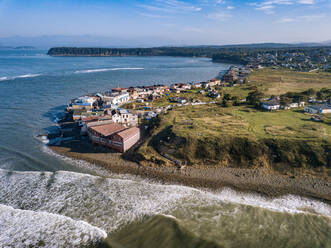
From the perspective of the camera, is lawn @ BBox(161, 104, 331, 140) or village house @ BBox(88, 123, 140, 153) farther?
village house @ BBox(88, 123, 140, 153)

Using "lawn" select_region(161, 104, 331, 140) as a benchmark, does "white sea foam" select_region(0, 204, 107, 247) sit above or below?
below

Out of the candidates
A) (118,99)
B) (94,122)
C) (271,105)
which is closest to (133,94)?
(118,99)

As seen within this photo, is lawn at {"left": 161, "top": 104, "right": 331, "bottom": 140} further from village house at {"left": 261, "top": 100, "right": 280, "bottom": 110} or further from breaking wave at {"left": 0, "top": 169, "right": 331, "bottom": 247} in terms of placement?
breaking wave at {"left": 0, "top": 169, "right": 331, "bottom": 247}

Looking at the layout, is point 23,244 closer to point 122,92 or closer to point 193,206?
point 193,206

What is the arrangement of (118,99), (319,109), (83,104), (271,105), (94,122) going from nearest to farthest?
(94,122) < (319,109) < (271,105) < (83,104) < (118,99)

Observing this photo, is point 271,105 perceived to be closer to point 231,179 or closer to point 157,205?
point 231,179

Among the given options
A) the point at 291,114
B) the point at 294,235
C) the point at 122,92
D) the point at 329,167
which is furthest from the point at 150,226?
the point at 122,92

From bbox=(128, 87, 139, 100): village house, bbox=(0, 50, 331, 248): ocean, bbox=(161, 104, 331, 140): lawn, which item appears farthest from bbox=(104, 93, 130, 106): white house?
bbox=(0, 50, 331, 248): ocean
